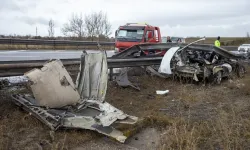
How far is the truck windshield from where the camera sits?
14703 millimetres

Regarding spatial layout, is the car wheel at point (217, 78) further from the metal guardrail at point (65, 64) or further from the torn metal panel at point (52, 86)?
the torn metal panel at point (52, 86)

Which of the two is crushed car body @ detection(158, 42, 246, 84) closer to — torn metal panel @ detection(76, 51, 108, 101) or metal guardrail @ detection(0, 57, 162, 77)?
metal guardrail @ detection(0, 57, 162, 77)

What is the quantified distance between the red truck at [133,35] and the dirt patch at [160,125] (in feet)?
23.7

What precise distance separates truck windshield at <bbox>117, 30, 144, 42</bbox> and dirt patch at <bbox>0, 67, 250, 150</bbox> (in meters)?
7.32

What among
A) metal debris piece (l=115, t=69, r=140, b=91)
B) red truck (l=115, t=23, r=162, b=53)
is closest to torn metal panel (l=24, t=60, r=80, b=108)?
metal debris piece (l=115, t=69, r=140, b=91)

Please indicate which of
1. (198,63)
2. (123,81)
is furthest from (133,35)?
(123,81)

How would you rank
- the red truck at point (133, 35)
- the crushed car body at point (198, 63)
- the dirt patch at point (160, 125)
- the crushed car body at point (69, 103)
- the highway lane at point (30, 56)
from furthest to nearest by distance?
the highway lane at point (30, 56)
the red truck at point (133, 35)
the crushed car body at point (198, 63)
the crushed car body at point (69, 103)
the dirt patch at point (160, 125)

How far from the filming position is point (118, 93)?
7.23 meters

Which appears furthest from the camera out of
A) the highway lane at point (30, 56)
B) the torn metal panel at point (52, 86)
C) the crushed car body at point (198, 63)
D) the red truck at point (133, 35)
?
the highway lane at point (30, 56)

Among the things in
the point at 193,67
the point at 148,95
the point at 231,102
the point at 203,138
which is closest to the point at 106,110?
the point at 203,138

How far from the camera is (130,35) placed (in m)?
14.9

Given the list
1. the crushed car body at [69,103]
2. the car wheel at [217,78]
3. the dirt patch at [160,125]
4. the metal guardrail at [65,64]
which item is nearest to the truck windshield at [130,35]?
the metal guardrail at [65,64]

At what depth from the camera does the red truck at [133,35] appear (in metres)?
14.7

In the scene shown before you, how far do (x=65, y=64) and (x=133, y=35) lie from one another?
324 inches
